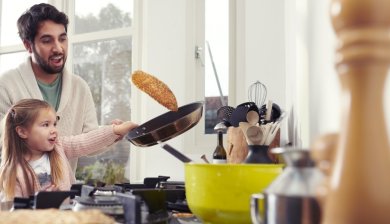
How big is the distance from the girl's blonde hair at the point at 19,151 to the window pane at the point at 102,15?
1.15 m

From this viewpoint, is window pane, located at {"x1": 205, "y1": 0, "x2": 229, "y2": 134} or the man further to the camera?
window pane, located at {"x1": 205, "y1": 0, "x2": 229, "y2": 134}

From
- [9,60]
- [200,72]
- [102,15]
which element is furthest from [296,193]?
[9,60]

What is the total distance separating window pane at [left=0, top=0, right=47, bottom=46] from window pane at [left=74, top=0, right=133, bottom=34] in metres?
0.53

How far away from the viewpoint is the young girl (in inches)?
58.8

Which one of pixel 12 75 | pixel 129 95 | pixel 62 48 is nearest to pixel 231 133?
pixel 62 48

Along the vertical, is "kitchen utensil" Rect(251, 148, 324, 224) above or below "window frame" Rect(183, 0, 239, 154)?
below

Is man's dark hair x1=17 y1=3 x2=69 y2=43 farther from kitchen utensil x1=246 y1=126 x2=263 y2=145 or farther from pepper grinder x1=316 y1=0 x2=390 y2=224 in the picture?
pepper grinder x1=316 y1=0 x2=390 y2=224

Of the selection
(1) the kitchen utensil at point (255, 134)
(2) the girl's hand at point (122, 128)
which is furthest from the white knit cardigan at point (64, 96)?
(1) the kitchen utensil at point (255, 134)

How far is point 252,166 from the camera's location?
1.87 ft

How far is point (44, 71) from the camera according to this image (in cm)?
183

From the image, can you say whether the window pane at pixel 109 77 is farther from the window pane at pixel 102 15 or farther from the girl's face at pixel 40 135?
the girl's face at pixel 40 135

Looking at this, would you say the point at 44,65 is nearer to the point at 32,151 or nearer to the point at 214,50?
the point at 32,151

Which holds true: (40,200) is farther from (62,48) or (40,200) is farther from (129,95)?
(129,95)

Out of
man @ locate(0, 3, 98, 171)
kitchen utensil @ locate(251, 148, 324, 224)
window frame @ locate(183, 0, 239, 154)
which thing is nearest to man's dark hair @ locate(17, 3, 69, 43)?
man @ locate(0, 3, 98, 171)
